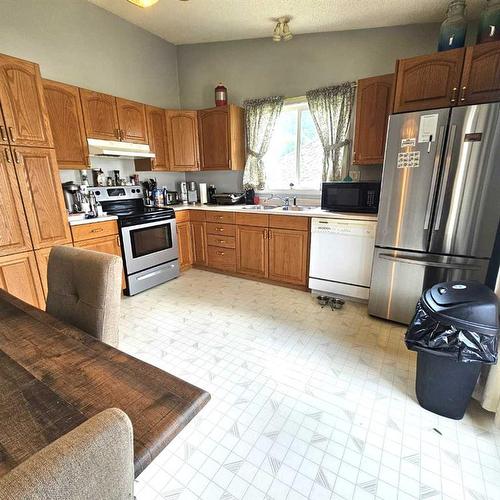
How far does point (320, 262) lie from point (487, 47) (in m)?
2.05

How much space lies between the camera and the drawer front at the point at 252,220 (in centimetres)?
326

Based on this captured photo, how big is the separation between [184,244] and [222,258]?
0.57 metres

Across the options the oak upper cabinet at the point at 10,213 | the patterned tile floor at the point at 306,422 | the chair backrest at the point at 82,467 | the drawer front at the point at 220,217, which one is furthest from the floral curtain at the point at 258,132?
the chair backrest at the point at 82,467

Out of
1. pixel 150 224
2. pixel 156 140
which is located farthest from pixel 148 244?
pixel 156 140

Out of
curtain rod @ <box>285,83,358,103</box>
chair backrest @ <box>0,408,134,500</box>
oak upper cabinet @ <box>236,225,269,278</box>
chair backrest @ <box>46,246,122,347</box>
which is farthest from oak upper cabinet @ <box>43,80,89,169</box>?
chair backrest @ <box>0,408,134,500</box>

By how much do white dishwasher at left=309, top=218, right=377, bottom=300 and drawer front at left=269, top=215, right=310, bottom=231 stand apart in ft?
0.33

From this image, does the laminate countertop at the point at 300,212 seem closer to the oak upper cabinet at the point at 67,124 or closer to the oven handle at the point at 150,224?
the oven handle at the point at 150,224

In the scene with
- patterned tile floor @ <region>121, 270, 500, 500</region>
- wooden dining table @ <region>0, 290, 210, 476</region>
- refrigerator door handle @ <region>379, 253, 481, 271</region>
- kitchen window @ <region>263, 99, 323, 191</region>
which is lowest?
patterned tile floor @ <region>121, 270, 500, 500</region>

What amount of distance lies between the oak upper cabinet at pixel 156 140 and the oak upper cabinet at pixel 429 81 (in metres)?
2.72

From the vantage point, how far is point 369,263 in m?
2.71

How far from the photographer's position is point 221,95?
143 inches

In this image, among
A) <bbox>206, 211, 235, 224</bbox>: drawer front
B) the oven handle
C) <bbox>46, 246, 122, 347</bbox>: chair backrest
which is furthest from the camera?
<bbox>206, 211, 235, 224</bbox>: drawer front

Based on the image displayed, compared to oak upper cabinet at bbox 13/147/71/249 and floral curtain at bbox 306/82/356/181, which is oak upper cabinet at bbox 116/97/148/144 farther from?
floral curtain at bbox 306/82/356/181

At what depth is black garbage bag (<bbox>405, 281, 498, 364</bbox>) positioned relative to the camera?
4.46 feet
